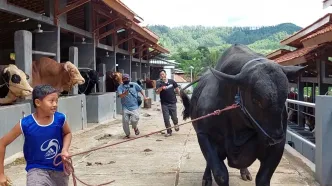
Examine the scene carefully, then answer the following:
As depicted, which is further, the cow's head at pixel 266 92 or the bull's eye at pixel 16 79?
the bull's eye at pixel 16 79

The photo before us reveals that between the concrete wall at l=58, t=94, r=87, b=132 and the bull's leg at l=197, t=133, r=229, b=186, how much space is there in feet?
21.5

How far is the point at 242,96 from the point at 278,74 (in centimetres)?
44

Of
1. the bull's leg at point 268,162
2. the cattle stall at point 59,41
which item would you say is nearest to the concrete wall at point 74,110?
the cattle stall at point 59,41

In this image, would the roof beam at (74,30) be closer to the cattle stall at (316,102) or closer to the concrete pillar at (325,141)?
the cattle stall at (316,102)

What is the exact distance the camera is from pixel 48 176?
3.40 metres

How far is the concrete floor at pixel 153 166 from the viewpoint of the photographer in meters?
5.93

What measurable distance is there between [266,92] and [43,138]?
1.88 metres

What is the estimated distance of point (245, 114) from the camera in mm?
4016

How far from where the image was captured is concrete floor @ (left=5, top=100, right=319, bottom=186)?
19.4 ft

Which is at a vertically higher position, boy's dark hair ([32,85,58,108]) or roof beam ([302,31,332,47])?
roof beam ([302,31,332,47])

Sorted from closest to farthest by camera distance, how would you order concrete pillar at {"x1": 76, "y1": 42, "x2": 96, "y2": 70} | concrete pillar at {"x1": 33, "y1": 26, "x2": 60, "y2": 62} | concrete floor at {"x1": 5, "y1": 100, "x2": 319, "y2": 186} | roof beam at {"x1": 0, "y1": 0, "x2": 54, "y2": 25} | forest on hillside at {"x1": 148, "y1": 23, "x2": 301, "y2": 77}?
concrete floor at {"x1": 5, "y1": 100, "x2": 319, "y2": 186}
roof beam at {"x1": 0, "y1": 0, "x2": 54, "y2": 25}
concrete pillar at {"x1": 33, "y1": 26, "x2": 60, "y2": 62}
concrete pillar at {"x1": 76, "y1": 42, "x2": 96, "y2": 70}
forest on hillside at {"x1": 148, "y1": 23, "x2": 301, "y2": 77}

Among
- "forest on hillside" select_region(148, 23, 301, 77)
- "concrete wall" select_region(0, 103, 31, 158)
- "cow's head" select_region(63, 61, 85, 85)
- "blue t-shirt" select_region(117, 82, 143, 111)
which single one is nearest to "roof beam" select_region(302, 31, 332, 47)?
"blue t-shirt" select_region(117, 82, 143, 111)

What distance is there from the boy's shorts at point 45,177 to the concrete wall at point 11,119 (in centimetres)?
436

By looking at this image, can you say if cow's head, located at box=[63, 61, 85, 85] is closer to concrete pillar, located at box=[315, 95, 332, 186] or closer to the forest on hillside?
concrete pillar, located at box=[315, 95, 332, 186]
